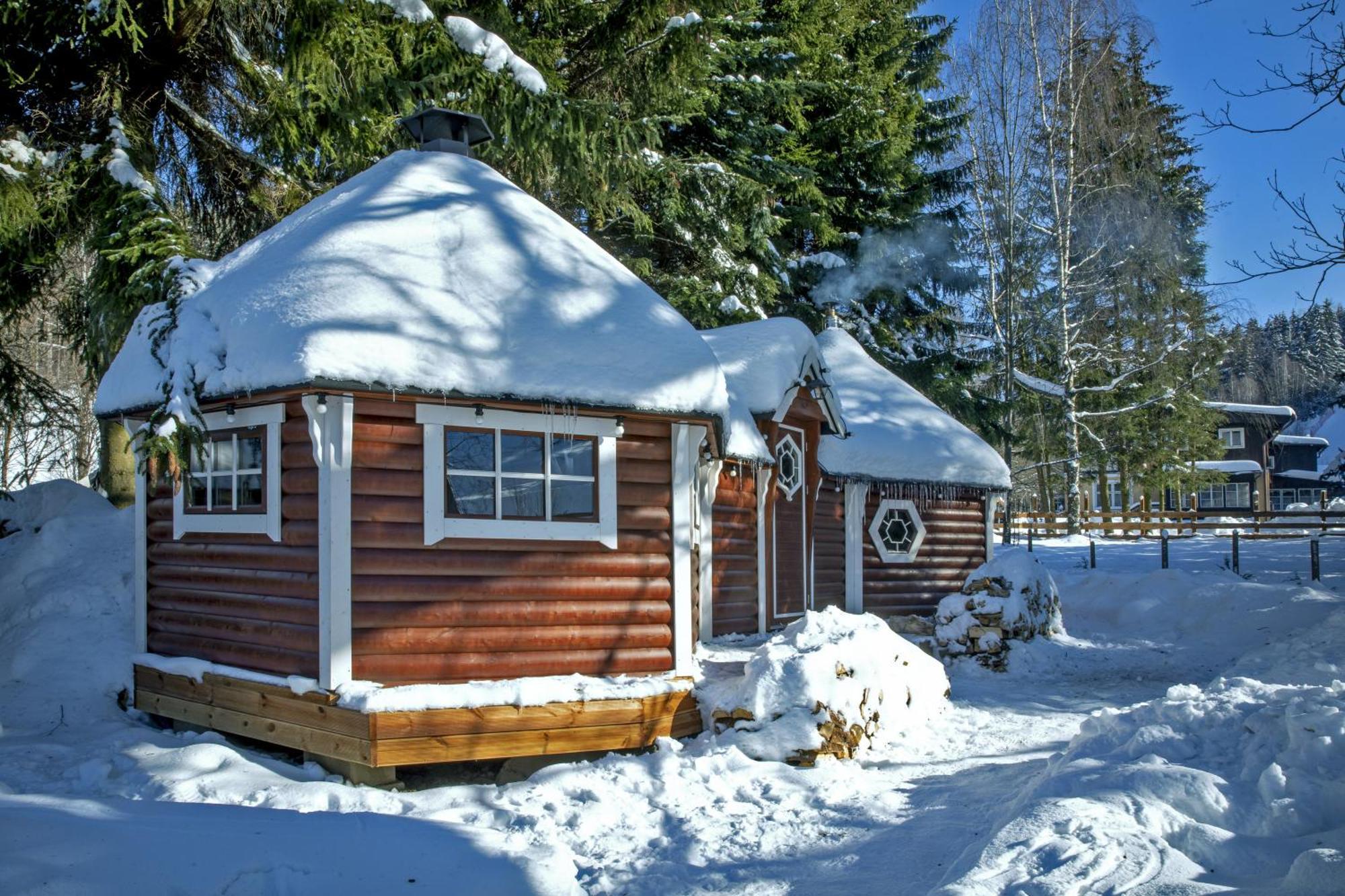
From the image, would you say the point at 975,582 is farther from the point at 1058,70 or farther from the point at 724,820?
the point at 1058,70

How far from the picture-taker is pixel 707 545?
36.7 ft

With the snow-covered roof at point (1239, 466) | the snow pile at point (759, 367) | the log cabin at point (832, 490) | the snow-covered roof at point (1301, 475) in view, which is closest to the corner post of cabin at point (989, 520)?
the log cabin at point (832, 490)

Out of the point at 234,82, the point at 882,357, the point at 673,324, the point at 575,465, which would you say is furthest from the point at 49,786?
the point at 882,357

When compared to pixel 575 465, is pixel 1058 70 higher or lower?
higher

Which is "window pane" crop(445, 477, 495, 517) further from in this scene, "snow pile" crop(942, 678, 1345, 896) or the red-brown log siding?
"snow pile" crop(942, 678, 1345, 896)

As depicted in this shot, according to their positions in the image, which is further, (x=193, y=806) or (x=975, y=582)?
(x=975, y=582)

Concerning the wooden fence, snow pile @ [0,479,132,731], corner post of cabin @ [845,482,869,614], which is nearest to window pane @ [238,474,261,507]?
snow pile @ [0,479,132,731]

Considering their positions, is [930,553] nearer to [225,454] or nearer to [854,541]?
[854,541]

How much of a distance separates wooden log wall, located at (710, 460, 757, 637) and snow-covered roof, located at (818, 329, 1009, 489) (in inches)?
91.1

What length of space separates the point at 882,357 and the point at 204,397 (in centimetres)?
1953

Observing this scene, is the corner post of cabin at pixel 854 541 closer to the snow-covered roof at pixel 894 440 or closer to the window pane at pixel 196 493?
the snow-covered roof at pixel 894 440

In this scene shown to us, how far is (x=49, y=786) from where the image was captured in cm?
608

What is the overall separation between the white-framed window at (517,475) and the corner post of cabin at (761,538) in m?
5.06

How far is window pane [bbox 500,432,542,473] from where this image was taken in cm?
709
